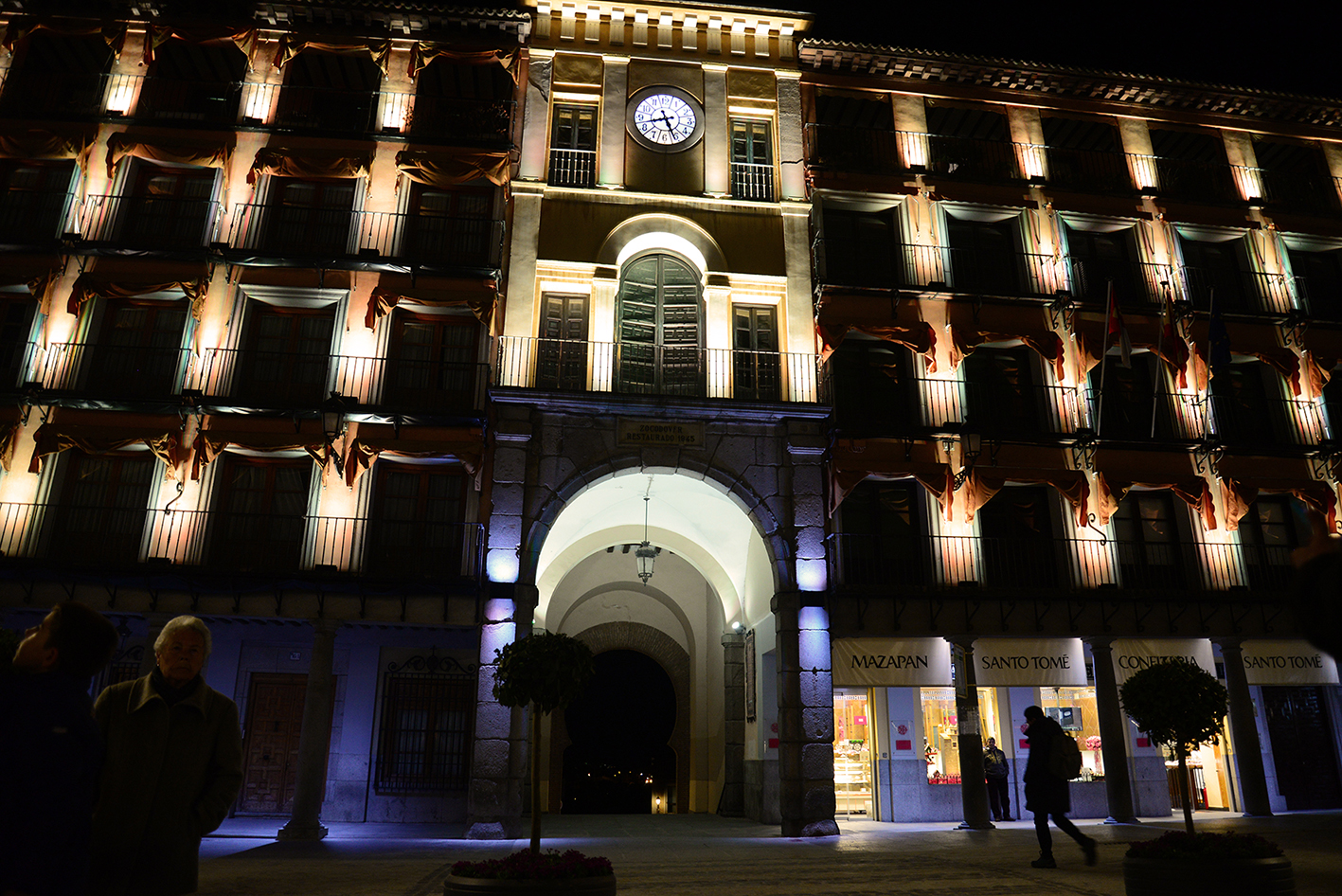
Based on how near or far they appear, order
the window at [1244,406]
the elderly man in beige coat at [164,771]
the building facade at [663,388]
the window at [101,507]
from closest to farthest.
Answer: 1. the elderly man in beige coat at [164,771]
2. the window at [101,507]
3. the building facade at [663,388]
4. the window at [1244,406]

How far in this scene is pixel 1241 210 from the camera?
2055cm

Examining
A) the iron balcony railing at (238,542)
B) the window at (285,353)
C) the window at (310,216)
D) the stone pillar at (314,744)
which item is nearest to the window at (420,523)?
the iron balcony railing at (238,542)

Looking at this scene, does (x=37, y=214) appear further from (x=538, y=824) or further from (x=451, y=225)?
(x=538, y=824)

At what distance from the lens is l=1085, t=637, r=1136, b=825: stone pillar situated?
16156 millimetres

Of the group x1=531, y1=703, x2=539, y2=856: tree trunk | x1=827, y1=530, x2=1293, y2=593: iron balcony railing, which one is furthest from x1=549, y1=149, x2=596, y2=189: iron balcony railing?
x1=531, y1=703, x2=539, y2=856: tree trunk

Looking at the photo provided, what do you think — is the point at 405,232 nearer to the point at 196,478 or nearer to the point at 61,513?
the point at 196,478

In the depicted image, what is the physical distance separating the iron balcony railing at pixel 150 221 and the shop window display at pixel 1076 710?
1976 centimetres

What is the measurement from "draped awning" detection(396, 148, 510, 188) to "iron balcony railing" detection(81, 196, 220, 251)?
3984 millimetres

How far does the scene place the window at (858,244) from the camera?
62.2ft

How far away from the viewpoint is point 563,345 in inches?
667

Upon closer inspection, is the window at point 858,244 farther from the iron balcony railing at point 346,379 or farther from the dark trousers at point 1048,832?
the dark trousers at point 1048,832

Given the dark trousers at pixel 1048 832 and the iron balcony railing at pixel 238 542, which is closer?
the dark trousers at pixel 1048 832

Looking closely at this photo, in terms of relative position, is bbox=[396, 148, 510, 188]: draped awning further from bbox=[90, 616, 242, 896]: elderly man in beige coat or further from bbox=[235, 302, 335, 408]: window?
bbox=[90, 616, 242, 896]: elderly man in beige coat

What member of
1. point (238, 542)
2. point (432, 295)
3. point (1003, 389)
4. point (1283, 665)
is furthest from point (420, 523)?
point (1283, 665)
